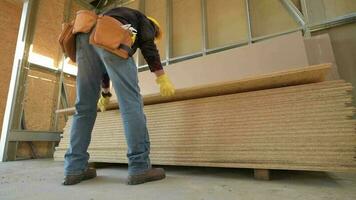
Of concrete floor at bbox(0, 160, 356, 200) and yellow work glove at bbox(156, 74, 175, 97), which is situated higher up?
yellow work glove at bbox(156, 74, 175, 97)

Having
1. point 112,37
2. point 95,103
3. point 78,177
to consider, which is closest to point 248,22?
point 112,37

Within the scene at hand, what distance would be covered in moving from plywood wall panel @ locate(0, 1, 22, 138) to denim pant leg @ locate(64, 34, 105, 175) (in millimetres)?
3798

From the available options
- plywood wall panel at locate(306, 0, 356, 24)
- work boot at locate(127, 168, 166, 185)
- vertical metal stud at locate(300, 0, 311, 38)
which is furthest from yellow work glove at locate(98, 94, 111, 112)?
plywood wall panel at locate(306, 0, 356, 24)

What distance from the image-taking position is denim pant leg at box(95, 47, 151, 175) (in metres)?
1.26

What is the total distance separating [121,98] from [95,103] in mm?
249

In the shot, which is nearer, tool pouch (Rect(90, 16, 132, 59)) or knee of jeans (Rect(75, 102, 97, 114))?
tool pouch (Rect(90, 16, 132, 59))

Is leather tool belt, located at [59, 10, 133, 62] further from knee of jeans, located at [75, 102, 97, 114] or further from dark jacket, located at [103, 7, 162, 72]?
knee of jeans, located at [75, 102, 97, 114]

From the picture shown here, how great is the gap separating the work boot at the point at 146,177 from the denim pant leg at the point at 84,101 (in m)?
0.36

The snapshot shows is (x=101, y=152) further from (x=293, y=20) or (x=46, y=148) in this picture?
(x=293, y=20)

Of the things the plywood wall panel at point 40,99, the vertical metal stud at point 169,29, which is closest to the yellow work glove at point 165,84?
the vertical metal stud at point 169,29

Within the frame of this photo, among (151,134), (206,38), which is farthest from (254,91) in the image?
(206,38)

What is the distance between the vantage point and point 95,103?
1.43 m

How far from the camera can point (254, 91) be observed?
1465 mm

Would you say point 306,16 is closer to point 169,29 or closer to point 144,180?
point 169,29
